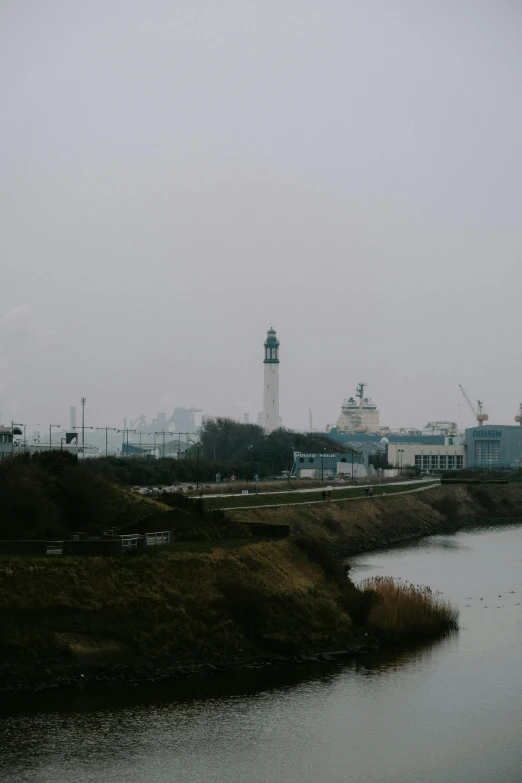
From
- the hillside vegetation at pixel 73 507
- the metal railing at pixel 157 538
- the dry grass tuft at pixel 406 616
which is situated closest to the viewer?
the dry grass tuft at pixel 406 616

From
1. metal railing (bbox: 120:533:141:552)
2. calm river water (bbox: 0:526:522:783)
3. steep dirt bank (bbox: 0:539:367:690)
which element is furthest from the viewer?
Result: metal railing (bbox: 120:533:141:552)

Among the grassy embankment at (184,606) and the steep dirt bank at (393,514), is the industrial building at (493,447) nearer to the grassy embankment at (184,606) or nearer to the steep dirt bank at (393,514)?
the steep dirt bank at (393,514)

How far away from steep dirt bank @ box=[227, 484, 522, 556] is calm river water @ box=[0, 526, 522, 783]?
28491 mm

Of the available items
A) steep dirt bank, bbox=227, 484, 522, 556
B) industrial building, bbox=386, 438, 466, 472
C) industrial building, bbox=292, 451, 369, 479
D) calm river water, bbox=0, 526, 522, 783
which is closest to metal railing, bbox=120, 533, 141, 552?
calm river water, bbox=0, 526, 522, 783

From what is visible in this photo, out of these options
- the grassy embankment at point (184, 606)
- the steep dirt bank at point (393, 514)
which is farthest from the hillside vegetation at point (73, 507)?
the steep dirt bank at point (393, 514)

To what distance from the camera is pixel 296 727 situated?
30875 millimetres

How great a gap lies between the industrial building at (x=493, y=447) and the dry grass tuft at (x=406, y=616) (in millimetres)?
139896

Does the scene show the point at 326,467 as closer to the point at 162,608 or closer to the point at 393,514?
the point at 393,514

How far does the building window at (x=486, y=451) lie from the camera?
182 meters

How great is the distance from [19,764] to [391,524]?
210 ft

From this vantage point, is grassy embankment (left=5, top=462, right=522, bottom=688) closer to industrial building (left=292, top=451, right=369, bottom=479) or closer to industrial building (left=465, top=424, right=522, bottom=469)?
industrial building (left=292, top=451, right=369, bottom=479)

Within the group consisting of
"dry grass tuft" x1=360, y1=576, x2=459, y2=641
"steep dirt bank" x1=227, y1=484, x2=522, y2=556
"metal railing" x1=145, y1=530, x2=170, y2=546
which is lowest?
"dry grass tuft" x1=360, y1=576, x2=459, y2=641

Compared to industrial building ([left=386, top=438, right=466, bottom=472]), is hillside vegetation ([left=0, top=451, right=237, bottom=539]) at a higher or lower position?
lower

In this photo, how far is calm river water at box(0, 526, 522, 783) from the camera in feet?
90.4
